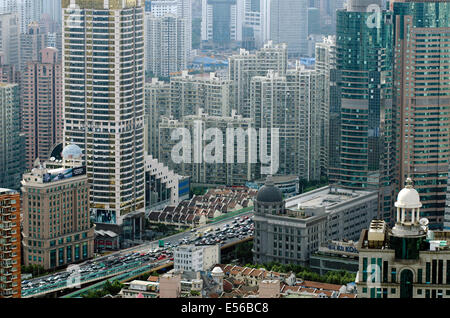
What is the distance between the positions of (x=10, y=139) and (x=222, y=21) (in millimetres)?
8178

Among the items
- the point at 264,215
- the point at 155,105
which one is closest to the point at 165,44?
the point at 155,105

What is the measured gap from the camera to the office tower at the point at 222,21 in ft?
66.0

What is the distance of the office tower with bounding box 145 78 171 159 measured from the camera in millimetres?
14188

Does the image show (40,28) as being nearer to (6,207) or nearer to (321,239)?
(321,239)

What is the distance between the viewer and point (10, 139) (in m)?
13.0

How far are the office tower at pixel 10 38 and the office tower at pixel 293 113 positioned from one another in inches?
149

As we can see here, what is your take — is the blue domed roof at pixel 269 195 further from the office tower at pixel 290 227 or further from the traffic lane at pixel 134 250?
the traffic lane at pixel 134 250

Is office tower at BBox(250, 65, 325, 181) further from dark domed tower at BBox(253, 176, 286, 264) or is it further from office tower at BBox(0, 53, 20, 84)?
dark domed tower at BBox(253, 176, 286, 264)

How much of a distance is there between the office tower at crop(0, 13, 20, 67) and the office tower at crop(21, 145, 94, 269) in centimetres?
594

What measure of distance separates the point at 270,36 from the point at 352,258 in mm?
9865

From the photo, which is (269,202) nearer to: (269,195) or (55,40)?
(269,195)

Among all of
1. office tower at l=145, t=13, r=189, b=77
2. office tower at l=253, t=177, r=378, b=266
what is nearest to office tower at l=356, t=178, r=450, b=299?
office tower at l=253, t=177, r=378, b=266

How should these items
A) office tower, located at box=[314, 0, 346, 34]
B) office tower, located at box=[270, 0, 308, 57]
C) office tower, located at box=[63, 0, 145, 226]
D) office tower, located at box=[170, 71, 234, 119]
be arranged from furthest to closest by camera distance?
office tower, located at box=[270, 0, 308, 57] < office tower, located at box=[314, 0, 346, 34] < office tower, located at box=[170, 71, 234, 119] < office tower, located at box=[63, 0, 145, 226]
